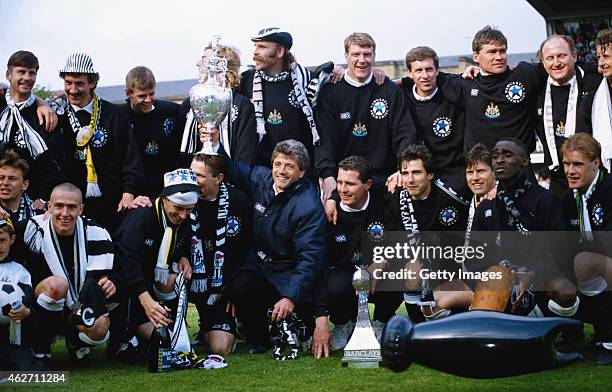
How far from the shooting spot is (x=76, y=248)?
5250 mm

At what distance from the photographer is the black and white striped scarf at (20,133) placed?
19.4 ft

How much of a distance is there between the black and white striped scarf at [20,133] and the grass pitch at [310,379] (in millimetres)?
1617

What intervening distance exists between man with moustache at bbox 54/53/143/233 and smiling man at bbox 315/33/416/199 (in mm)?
1498

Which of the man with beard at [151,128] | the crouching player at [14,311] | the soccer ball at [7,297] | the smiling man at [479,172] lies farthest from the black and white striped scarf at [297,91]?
the soccer ball at [7,297]

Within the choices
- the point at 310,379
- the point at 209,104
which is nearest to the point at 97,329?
the point at 310,379

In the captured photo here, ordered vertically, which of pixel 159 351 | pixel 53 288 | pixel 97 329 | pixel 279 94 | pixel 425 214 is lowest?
pixel 159 351

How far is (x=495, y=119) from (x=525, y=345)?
10.9ft

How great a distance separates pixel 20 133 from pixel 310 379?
2903 millimetres

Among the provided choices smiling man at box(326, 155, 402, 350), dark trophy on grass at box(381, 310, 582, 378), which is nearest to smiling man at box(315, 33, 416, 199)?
smiling man at box(326, 155, 402, 350)

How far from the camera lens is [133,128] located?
6.67 m

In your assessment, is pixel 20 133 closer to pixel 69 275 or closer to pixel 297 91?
pixel 69 275

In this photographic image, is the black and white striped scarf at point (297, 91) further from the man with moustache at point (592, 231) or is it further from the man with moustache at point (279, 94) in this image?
the man with moustache at point (592, 231)

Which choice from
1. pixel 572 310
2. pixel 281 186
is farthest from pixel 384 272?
pixel 572 310

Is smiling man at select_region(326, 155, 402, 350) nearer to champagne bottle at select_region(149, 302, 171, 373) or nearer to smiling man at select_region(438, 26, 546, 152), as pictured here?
smiling man at select_region(438, 26, 546, 152)
